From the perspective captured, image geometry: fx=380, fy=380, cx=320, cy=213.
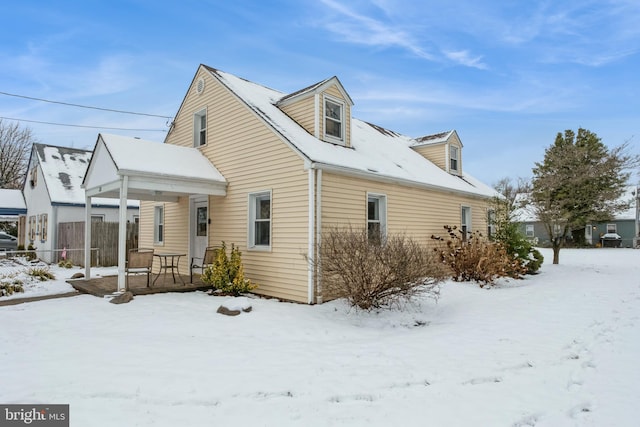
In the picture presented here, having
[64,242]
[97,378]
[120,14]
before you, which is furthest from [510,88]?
[64,242]

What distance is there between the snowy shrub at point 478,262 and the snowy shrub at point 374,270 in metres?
4.00

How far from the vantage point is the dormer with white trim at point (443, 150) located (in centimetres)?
1577

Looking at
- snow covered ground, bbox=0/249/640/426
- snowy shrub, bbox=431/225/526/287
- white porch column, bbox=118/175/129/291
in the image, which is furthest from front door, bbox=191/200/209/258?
snowy shrub, bbox=431/225/526/287

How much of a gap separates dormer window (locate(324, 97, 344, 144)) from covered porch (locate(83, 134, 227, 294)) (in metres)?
3.28

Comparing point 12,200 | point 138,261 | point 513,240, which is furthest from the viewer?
point 12,200

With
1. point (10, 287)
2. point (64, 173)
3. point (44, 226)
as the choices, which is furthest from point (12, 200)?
point (10, 287)

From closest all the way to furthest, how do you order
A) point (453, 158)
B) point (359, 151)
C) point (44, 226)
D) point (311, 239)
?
point (311, 239)
point (359, 151)
point (453, 158)
point (44, 226)

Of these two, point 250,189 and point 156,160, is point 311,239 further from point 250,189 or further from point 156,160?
point 156,160

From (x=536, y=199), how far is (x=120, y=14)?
60.3 ft

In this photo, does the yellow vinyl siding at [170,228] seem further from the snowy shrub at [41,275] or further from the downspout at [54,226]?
the downspout at [54,226]

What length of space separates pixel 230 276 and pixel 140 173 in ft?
10.6

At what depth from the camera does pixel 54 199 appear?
722 inches

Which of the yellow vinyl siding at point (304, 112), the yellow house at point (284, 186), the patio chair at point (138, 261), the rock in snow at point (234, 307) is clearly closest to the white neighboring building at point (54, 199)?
the yellow house at point (284, 186)

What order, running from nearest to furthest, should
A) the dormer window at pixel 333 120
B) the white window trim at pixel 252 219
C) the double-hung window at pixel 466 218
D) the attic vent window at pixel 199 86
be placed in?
the white window trim at pixel 252 219 → the dormer window at pixel 333 120 → the attic vent window at pixel 199 86 → the double-hung window at pixel 466 218
